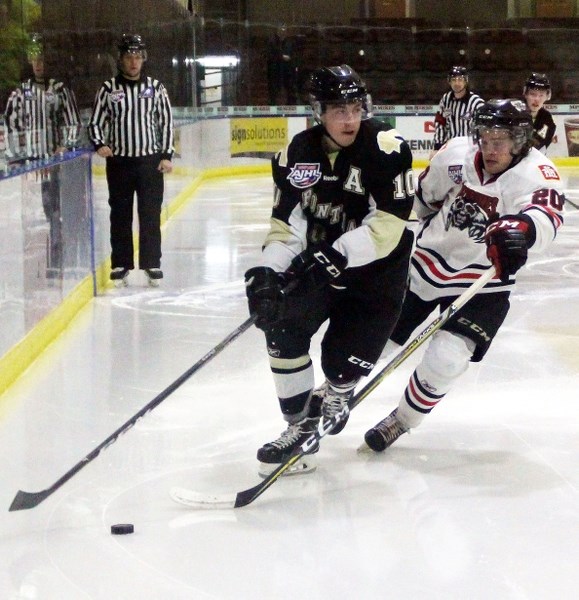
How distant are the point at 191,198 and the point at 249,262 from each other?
3.72 m

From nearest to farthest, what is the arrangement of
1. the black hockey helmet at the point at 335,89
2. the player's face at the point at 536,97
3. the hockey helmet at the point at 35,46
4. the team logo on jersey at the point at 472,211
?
the black hockey helmet at the point at 335,89, the team logo on jersey at the point at 472,211, the hockey helmet at the point at 35,46, the player's face at the point at 536,97

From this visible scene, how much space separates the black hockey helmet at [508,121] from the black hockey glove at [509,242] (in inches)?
8.5

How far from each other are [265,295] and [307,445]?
1.25 feet

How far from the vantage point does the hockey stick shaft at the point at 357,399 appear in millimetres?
2525

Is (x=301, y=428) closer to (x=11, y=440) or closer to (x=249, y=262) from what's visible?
→ (x=11, y=440)

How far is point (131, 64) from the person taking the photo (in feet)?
18.1

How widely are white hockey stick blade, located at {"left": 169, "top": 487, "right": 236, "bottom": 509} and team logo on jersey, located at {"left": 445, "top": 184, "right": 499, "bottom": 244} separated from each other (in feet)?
3.01

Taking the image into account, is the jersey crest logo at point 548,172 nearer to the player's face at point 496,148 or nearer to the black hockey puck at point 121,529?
the player's face at point 496,148

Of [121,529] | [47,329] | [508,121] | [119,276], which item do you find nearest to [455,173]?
[508,121]

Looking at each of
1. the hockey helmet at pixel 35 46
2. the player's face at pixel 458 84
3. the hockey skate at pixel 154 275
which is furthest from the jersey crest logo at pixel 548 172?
the player's face at pixel 458 84

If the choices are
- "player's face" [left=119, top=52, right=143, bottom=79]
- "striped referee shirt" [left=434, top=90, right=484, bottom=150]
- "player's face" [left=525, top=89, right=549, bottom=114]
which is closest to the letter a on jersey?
"player's face" [left=119, top=52, right=143, bottom=79]

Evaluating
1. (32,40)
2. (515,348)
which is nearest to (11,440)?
Answer: (515,348)

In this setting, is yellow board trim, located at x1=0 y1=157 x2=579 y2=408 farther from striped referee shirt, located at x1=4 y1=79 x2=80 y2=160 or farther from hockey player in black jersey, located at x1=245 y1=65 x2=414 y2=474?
hockey player in black jersey, located at x1=245 y1=65 x2=414 y2=474

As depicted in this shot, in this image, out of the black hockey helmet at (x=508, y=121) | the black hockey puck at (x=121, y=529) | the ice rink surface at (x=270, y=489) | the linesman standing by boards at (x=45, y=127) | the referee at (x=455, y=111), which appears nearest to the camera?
the ice rink surface at (x=270, y=489)
